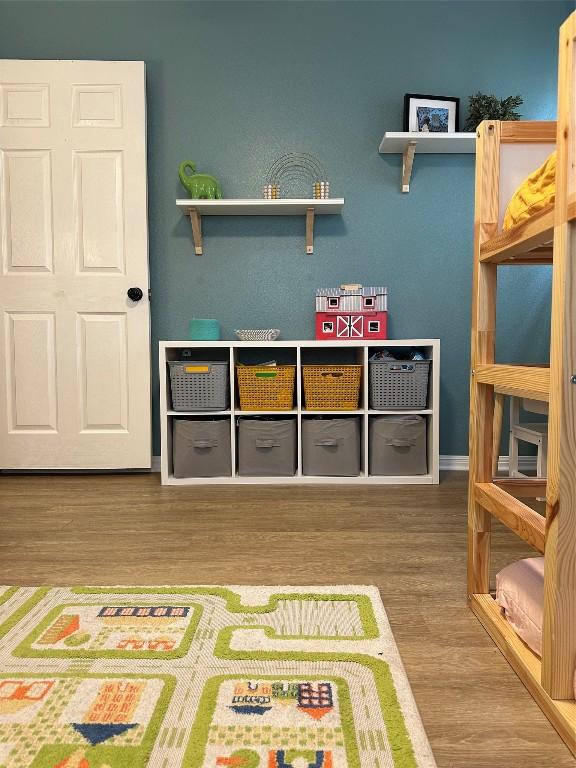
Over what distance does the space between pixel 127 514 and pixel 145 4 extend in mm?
2523

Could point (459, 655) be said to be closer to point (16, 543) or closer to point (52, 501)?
point (16, 543)

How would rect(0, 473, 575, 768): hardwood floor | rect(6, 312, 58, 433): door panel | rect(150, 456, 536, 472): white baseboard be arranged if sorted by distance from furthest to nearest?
1. rect(150, 456, 536, 472): white baseboard
2. rect(6, 312, 58, 433): door panel
3. rect(0, 473, 575, 768): hardwood floor

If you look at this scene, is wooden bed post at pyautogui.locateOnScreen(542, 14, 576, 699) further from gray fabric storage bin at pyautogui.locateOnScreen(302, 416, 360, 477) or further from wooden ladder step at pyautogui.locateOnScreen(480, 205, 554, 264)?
gray fabric storage bin at pyautogui.locateOnScreen(302, 416, 360, 477)

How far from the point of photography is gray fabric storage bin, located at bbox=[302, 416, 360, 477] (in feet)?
9.38

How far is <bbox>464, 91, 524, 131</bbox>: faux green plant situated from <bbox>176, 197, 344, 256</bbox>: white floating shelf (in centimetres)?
74

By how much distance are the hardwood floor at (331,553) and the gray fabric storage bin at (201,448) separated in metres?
0.12

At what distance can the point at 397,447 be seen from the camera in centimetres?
288

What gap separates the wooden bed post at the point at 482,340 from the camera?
139cm

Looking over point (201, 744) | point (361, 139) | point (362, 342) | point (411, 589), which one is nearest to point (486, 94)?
point (361, 139)

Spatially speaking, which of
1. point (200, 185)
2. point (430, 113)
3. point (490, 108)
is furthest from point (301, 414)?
point (490, 108)

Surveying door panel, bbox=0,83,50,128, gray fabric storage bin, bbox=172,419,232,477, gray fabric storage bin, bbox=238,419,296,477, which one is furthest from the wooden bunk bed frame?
door panel, bbox=0,83,50,128

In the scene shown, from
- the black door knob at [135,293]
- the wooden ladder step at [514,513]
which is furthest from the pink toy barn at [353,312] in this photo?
the wooden ladder step at [514,513]

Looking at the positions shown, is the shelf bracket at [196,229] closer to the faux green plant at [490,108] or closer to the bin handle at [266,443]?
the bin handle at [266,443]

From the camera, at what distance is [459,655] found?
125cm
